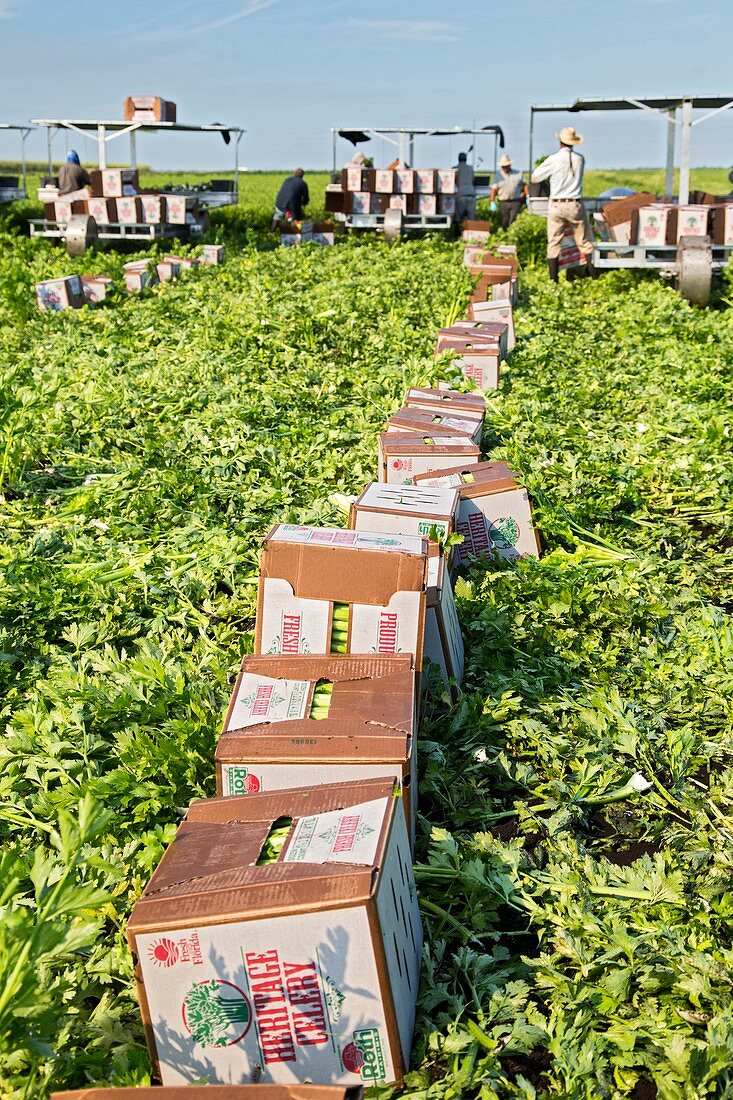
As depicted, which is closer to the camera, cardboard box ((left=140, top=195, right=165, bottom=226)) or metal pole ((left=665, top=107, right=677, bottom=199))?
metal pole ((left=665, top=107, right=677, bottom=199))

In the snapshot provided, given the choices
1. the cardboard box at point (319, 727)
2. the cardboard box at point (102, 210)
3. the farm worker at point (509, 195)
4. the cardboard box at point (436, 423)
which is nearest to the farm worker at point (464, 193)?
the farm worker at point (509, 195)

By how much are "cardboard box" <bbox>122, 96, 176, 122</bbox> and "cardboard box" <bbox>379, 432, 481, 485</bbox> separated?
17680mm

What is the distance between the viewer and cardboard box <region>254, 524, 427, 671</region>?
10.2 feet

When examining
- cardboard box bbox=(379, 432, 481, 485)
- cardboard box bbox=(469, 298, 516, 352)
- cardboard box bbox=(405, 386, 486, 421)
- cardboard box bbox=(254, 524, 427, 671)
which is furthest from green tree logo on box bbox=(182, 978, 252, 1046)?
cardboard box bbox=(469, 298, 516, 352)

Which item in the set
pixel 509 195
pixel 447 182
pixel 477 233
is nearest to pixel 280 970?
pixel 477 233

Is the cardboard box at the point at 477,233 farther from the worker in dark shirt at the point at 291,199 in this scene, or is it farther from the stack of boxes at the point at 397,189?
the worker in dark shirt at the point at 291,199

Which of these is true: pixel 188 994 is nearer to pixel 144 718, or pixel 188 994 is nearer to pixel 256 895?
pixel 256 895

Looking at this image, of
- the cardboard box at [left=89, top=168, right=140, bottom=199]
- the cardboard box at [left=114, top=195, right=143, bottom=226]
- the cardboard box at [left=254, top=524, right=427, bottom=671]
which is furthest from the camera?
the cardboard box at [left=89, top=168, right=140, bottom=199]

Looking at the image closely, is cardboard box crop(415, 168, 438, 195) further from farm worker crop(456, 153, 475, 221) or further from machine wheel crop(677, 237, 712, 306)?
machine wheel crop(677, 237, 712, 306)

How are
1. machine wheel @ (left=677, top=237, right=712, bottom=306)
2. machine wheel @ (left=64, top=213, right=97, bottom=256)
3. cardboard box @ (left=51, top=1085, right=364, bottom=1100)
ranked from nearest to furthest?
cardboard box @ (left=51, top=1085, right=364, bottom=1100) → machine wheel @ (left=677, top=237, right=712, bottom=306) → machine wheel @ (left=64, top=213, right=97, bottom=256)

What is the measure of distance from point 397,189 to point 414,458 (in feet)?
55.6

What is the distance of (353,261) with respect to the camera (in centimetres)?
1568

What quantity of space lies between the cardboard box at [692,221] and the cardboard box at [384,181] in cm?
921

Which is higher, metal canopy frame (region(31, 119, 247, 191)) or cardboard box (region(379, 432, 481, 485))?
metal canopy frame (region(31, 119, 247, 191))
